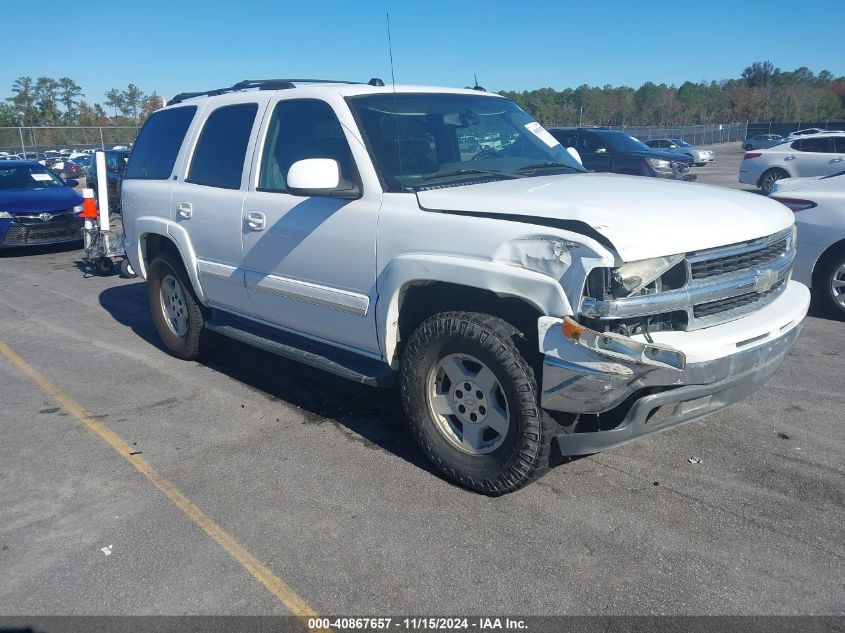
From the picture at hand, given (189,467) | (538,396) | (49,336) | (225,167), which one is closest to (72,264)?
(49,336)

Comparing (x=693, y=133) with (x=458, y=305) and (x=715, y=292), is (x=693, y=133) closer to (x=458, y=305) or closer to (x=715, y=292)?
(x=458, y=305)

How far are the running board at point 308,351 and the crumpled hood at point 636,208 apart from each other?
1.06m

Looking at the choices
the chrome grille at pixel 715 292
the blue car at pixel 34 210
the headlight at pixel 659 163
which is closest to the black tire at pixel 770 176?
the headlight at pixel 659 163

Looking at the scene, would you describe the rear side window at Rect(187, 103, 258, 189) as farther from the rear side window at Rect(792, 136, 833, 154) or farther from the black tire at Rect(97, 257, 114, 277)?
the rear side window at Rect(792, 136, 833, 154)

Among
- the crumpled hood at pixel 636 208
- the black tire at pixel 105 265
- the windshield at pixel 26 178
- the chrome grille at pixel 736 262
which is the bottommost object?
the black tire at pixel 105 265

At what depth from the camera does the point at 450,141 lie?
463 cm

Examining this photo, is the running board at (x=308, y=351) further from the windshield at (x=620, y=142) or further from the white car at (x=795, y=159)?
the white car at (x=795, y=159)

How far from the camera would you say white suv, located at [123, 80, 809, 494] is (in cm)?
318

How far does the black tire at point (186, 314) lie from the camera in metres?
5.96

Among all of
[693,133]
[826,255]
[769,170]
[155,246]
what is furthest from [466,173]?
[693,133]

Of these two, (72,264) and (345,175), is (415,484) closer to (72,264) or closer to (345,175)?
Answer: (345,175)

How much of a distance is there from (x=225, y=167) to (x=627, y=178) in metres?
2.81

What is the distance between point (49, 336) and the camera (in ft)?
23.9

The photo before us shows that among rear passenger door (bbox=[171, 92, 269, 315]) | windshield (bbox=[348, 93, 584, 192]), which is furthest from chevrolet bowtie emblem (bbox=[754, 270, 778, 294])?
rear passenger door (bbox=[171, 92, 269, 315])
